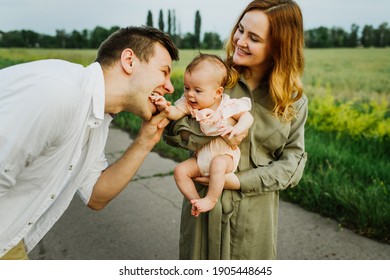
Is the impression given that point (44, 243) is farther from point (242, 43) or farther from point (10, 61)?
point (10, 61)

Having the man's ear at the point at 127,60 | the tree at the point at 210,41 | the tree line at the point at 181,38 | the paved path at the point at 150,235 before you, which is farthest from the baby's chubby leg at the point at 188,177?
the tree at the point at 210,41

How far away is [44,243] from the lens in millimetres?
2955

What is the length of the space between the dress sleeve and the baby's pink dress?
0.09 meters

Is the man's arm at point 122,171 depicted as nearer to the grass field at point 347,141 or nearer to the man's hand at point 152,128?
Answer: the man's hand at point 152,128

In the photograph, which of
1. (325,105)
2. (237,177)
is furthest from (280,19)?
(325,105)

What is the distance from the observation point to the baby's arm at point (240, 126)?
1.67m

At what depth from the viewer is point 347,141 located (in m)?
4.18

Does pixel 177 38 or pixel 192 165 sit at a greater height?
pixel 177 38

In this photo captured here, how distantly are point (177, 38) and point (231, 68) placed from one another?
3392 millimetres

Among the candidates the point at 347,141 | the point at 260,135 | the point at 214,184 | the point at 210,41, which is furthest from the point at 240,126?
the point at 210,41

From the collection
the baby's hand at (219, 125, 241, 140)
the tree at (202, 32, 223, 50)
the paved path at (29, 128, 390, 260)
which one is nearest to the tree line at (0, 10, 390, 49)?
the tree at (202, 32, 223, 50)

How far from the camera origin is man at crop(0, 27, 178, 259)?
1442 millimetres
